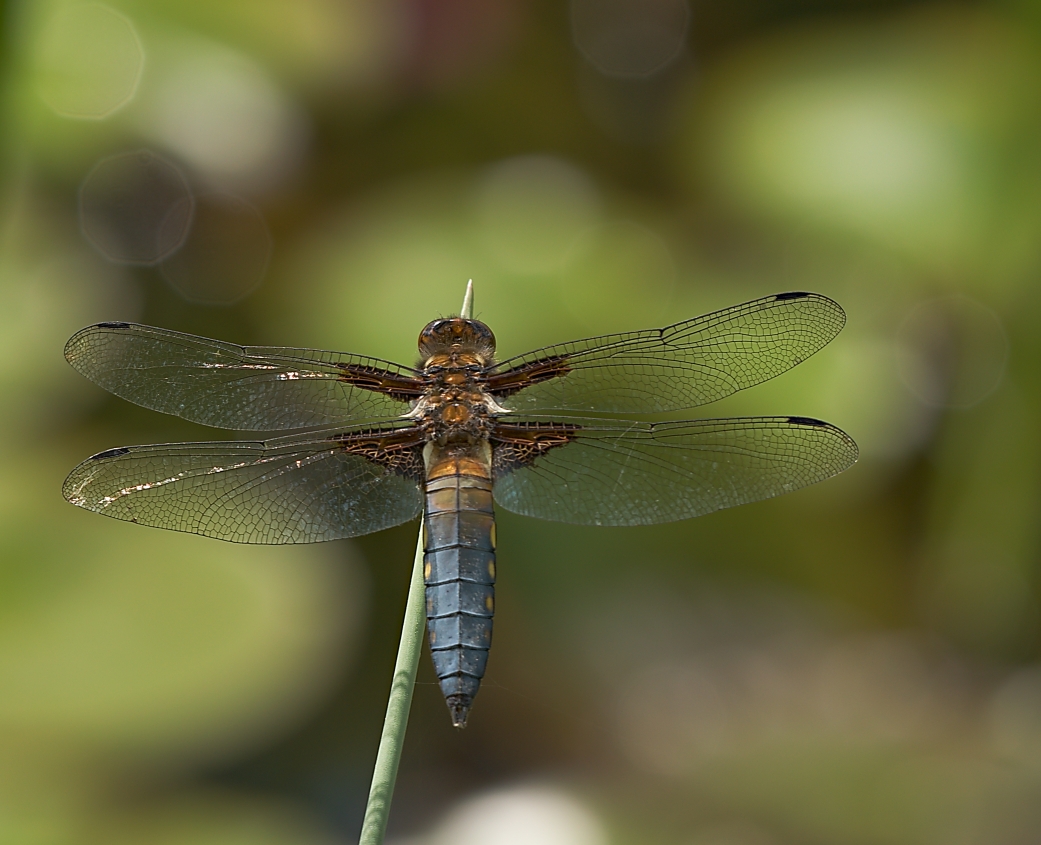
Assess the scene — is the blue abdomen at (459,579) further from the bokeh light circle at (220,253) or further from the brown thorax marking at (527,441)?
the bokeh light circle at (220,253)

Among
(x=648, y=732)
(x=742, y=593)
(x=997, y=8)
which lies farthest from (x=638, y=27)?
(x=648, y=732)

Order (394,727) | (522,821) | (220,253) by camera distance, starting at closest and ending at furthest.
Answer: (394,727) → (522,821) → (220,253)

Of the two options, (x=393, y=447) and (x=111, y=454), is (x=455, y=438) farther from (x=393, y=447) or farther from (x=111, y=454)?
(x=111, y=454)

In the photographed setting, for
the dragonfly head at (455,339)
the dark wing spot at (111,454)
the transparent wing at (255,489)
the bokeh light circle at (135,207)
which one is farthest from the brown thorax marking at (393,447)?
the bokeh light circle at (135,207)

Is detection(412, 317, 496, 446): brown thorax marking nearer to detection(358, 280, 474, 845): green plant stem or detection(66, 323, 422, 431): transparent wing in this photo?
detection(66, 323, 422, 431): transparent wing

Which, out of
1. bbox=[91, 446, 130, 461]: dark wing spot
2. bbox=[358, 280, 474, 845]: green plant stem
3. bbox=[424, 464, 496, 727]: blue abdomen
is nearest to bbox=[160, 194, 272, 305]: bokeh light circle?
bbox=[91, 446, 130, 461]: dark wing spot

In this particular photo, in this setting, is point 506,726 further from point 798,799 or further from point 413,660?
point 413,660

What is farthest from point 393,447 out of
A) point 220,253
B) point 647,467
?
point 220,253
